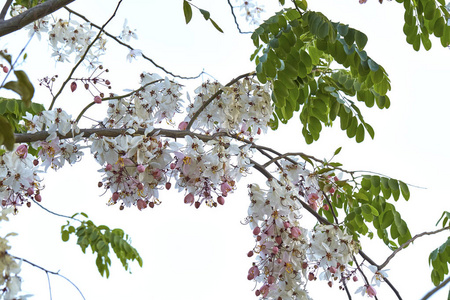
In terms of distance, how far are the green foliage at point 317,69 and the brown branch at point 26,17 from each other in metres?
0.79

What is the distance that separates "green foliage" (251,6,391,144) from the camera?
2023 mm

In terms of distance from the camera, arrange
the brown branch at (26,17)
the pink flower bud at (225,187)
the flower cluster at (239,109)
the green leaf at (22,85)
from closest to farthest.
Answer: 1. the green leaf at (22,85)
2. the brown branch at (26,17)
3. the pink flower bud at (225,187)
4. the flower cluster at (239,109)

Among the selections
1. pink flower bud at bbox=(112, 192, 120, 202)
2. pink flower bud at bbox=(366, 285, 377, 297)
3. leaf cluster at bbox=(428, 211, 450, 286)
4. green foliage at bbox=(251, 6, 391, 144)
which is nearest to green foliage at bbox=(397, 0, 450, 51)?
green foliage at bbox=(251, 6, 391, 144)

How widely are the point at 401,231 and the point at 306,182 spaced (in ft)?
1.65

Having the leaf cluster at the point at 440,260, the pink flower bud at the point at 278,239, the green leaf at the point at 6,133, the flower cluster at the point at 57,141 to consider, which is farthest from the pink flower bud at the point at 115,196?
the leaf cluster at the point at 440,260

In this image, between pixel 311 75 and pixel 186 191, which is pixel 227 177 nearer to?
pixel 186 191

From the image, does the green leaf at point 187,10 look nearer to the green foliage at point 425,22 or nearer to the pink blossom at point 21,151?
the pink blossom at point 21,151

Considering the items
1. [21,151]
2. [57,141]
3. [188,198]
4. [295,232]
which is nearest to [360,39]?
[295,232]

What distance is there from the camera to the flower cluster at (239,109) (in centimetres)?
223

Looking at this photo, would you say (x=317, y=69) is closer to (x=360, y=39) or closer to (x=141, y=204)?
(x=360, y=39)

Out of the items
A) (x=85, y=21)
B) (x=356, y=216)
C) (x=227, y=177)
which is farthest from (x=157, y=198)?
(x=85, y=21)

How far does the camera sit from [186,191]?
1854 millimetres

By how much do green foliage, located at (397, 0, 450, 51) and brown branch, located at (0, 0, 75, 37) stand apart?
139 centimetres

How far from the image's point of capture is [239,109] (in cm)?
226
